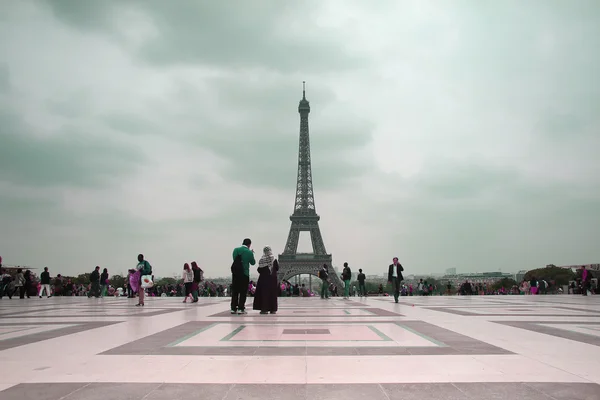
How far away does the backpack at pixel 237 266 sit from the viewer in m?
11.6

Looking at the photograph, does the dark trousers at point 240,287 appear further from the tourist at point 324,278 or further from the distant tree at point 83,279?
the distant tree at point 83,279

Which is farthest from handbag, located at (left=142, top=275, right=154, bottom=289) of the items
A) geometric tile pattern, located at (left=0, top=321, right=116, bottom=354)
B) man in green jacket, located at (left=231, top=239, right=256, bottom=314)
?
geometric tile pattern, located at (left=0, top=321, right=116, bottom=354)

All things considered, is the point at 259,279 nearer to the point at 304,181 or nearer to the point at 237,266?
the point at 237,266

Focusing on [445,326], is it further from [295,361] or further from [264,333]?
[295,361]

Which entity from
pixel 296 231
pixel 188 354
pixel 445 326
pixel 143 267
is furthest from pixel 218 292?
pixel 296 231

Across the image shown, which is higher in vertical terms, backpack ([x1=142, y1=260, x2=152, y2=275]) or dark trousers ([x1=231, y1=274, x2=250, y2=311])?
backpack ([x1=142, y1=260, x2=152, y2=275])

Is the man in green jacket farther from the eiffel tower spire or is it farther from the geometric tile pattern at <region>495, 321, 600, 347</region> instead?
the eiffel tower spire

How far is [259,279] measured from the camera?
38.9ft

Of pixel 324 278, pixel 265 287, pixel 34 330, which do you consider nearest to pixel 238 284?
pixel 265 287

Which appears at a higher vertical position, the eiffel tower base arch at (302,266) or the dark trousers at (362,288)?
the eiffel tower base arch at (302,266)

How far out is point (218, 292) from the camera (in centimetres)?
3228

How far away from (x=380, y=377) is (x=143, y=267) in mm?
13112

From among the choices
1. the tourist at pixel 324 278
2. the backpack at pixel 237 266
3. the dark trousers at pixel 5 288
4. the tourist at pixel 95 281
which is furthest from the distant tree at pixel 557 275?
the backpack at pixel 237 266

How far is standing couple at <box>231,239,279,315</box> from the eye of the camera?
11609mm
